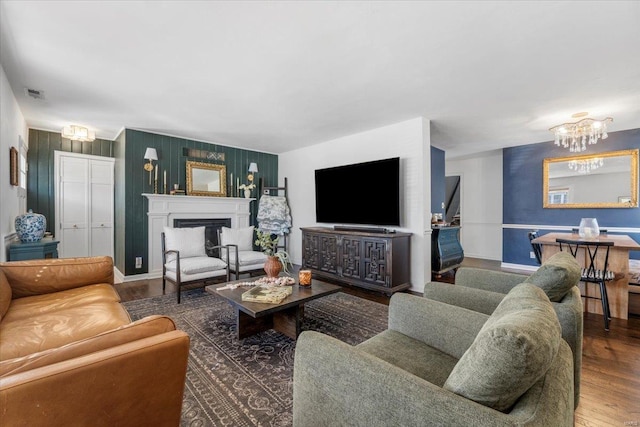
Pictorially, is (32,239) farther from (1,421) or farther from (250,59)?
Answer: (1,421)

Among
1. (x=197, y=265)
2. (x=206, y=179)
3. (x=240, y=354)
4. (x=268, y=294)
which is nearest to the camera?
(x=240, y=354)

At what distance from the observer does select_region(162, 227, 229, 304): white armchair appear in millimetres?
3416

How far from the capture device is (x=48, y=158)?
4.42 metres

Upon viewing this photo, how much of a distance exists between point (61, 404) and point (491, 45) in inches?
119

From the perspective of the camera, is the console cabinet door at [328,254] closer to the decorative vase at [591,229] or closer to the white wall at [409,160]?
the white wall at [409,160]

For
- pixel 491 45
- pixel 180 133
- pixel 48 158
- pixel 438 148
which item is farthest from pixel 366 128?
pixel 48 158

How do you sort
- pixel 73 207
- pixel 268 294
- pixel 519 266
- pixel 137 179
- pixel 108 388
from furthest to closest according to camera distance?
pixel 519 266
pixel 73 207
pixel 137 179
pixel 268 294
pixel 108 388

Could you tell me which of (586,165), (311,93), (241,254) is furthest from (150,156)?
(586,165)

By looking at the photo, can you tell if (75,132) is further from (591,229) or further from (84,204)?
(591,229)

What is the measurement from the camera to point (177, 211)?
481 centimetres

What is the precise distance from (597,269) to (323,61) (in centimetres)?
352

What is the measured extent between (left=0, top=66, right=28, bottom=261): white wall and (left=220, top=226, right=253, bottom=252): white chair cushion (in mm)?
2237

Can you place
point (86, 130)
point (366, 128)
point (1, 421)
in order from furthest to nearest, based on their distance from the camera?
1. point (366, 128)
2. point (86, 130)
3. point (1, 421)

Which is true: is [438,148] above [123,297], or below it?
above
